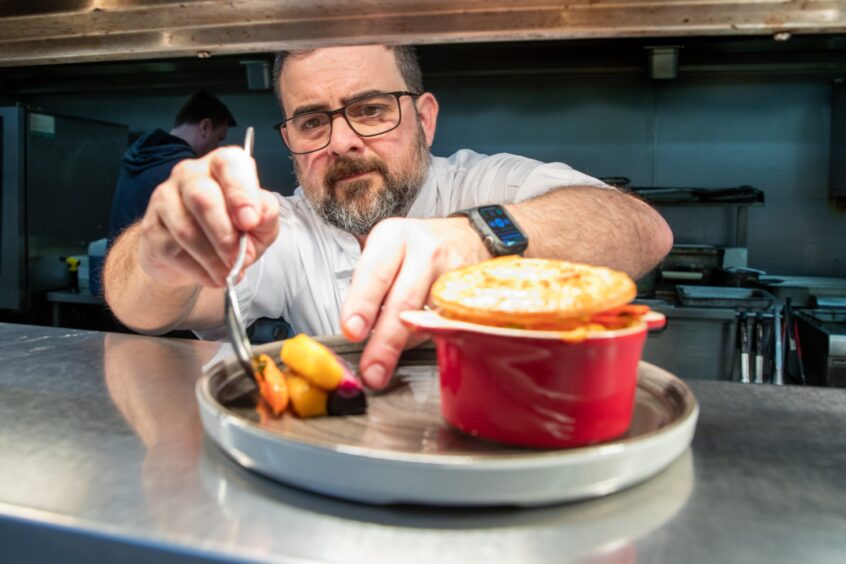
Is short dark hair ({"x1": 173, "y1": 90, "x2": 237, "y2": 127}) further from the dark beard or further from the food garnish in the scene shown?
the food garnish

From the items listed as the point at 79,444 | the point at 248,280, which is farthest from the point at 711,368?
the point at 79,444

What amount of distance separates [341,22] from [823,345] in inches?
113

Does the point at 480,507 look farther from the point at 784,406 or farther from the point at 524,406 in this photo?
the point at 784,406

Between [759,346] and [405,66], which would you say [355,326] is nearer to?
[405,66]

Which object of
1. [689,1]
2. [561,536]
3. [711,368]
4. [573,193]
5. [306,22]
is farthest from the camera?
[711,368]

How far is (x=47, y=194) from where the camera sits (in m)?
4.32

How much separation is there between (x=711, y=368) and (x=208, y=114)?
2.91 meters

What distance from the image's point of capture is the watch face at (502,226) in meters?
1.09

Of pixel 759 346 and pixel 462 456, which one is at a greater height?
pixel 462 456

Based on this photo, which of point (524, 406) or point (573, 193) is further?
point (573, 193)

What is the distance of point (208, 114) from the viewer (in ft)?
12.3

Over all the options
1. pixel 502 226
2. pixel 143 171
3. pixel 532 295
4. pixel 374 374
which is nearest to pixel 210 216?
pixel 374 374

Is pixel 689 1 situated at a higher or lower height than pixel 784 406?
higher

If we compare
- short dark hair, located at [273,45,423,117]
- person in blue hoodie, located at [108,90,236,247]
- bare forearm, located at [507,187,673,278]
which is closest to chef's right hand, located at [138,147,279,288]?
bare forearm, located at [507,187,673,278]
